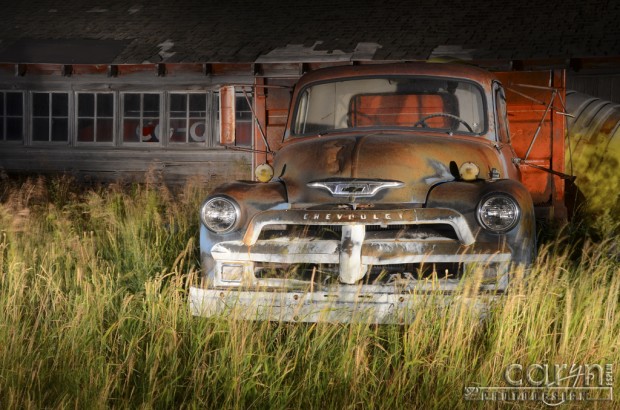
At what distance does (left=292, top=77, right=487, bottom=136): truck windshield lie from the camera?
634 centimetres

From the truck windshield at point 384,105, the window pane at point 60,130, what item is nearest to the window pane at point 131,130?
the window pane at point 60,130

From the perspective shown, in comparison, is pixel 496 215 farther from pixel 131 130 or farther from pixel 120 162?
pixel 131 130

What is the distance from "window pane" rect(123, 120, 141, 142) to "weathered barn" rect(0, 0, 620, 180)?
19 mm

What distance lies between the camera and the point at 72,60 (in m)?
17.1

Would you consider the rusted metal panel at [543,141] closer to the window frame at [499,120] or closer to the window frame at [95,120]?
the window frame at [499,120]

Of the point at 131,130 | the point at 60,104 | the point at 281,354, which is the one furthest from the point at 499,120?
the point at 60,104

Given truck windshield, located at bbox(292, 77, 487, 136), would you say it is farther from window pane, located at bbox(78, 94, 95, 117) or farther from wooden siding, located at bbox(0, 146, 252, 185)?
window pane, located at bbox(78, 94, 95, 117)

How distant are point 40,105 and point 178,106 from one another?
2.79 m

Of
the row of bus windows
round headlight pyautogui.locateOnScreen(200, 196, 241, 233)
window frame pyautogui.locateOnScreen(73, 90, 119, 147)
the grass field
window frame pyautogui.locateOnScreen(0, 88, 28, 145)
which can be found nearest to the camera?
the grass field

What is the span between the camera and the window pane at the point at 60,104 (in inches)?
713

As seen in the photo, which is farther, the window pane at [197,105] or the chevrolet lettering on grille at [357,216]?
the window pane at [197,105]

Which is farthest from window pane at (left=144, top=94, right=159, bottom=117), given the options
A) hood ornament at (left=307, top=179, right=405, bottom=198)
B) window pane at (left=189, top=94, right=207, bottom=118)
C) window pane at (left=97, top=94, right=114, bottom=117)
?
hood ornament at (left=307, top=179, right=405, bottom=198)

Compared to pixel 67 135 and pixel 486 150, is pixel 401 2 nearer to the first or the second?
pixel 67 135

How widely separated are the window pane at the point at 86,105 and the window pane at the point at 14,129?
120 centimetres
